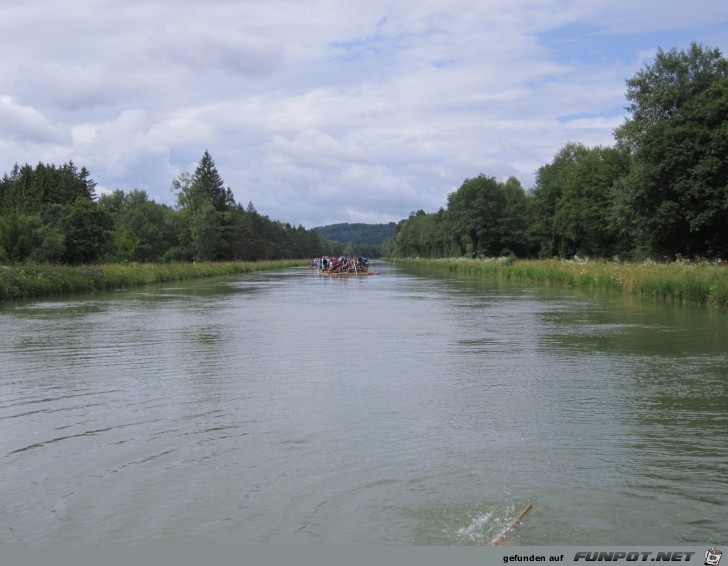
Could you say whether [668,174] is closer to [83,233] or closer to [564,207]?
[564,207]

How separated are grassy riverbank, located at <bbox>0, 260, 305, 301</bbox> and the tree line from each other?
563cm

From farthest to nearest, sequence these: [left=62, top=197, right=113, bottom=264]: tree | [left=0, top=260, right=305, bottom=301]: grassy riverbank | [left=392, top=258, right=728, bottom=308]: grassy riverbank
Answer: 1. [left=62, top=197, right=113, bottom=264]: tree
2. [left=0, top=260, right=305, bottom=301]: grassy riverbank
3. [left=392, top=258, right=728, bottom=308]: grassy riverbank

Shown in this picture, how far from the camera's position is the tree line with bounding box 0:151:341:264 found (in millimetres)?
43438

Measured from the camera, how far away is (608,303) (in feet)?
81.0

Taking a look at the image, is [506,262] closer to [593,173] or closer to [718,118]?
[593,173]

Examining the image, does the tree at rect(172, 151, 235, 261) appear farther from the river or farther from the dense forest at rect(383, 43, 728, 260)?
the river

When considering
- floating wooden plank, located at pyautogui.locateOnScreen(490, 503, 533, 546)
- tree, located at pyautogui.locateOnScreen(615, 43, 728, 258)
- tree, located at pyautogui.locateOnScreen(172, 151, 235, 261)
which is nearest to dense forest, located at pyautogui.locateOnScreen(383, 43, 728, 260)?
tree, located at pyautogui.locateOnScreen(615, 43, 728, 258)

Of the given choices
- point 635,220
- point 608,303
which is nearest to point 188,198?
point 635,220

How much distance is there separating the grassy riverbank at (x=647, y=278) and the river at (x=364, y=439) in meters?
8.16

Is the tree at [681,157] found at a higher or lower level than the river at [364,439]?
higher

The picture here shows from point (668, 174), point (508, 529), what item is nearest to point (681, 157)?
point (668, 174)

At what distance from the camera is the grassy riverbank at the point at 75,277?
27486 millimetres

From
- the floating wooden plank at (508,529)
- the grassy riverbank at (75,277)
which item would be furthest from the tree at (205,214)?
the floating wooden plank at (508,529)

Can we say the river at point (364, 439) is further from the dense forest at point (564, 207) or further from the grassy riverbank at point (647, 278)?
the dense forest at point (564, 207)
